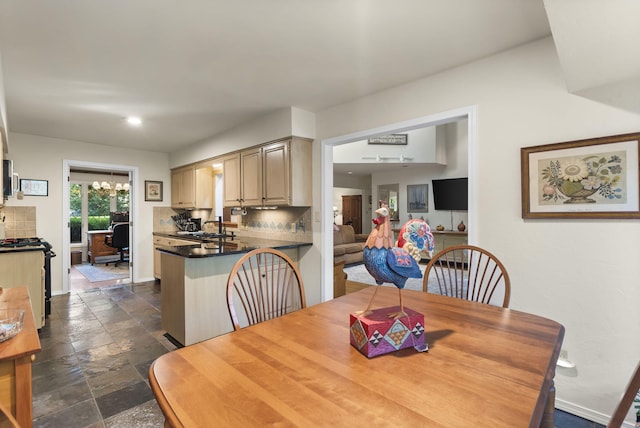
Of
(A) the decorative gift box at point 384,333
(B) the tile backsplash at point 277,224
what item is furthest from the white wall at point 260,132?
(A) the decorative gift box at point 384,333

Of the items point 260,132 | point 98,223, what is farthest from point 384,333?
point 98,223

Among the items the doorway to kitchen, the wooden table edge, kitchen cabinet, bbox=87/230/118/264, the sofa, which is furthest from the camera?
kitchen cabinet, bbox=87/230/118/264

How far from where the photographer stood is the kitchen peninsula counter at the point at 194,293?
2.71m

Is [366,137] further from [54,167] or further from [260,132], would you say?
[54,167]

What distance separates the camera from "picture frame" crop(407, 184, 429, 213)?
8.05 meters

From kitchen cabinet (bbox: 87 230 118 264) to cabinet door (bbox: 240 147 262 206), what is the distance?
225 inches

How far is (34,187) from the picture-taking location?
4414 mm

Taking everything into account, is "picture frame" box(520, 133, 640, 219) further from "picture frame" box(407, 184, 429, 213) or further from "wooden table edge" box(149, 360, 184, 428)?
"picture frame" box(407, 184, 429, 213)

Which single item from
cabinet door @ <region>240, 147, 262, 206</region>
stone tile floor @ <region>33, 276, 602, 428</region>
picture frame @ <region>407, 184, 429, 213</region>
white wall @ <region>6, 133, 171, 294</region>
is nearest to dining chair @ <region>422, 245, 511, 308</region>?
stone tile floor @ <region>33, 276, 602, 428</region>

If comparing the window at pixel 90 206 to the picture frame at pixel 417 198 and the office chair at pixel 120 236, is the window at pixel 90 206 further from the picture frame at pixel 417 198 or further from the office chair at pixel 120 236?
the picture frame at pixel 417 198

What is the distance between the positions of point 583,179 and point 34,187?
20.0 ft

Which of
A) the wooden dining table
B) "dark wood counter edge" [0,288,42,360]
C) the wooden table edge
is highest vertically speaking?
the wooden table edge

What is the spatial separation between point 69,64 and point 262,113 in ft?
5.65

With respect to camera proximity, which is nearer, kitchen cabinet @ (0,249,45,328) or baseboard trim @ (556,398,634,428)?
baseboard trim @ (556,398,634,428)
